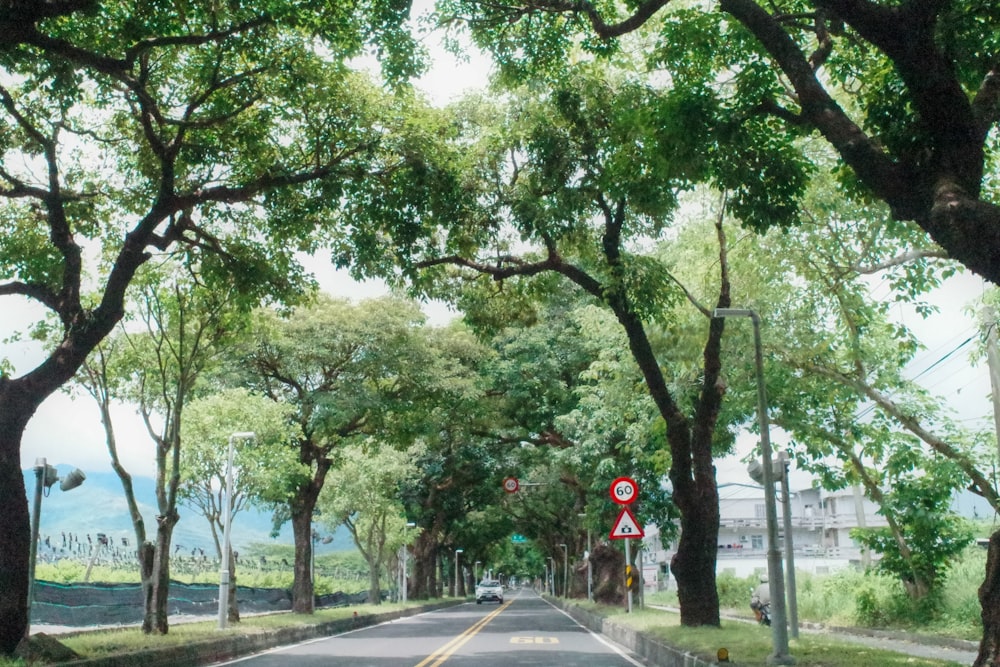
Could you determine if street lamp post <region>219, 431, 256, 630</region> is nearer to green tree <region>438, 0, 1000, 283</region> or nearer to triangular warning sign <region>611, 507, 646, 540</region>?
triangular warning sign <region>611, 507, 646, 540</region>

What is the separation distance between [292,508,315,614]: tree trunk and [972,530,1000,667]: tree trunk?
23905mm

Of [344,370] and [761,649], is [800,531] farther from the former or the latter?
[761,649]

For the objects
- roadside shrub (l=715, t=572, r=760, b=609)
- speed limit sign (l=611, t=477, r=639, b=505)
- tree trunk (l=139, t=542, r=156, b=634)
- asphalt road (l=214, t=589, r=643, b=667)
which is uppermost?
speed limit sign (l=611, t=477, r=639, b=505)

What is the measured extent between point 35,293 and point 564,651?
36.3ft

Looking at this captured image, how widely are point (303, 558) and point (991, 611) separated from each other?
959 inches

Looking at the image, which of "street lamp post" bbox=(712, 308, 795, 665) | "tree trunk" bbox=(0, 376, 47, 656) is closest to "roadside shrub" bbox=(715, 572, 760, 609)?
"street lamp post" bbox=(712, 308, 795, 665)

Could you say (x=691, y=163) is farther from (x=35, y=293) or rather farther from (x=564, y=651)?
(x=564, y=651)

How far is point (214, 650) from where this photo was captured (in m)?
15.9

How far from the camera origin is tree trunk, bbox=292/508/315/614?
28812 millimetres

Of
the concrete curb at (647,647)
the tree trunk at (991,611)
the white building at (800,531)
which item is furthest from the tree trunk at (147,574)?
the white building at (800,531)

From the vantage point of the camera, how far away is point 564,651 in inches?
672

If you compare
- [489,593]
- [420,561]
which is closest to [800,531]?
[489,593]

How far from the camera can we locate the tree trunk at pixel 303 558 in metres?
28.8

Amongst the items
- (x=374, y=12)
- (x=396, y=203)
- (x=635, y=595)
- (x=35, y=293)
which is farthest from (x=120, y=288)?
(x=635, y=595)
